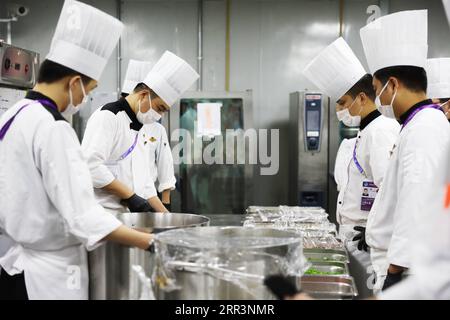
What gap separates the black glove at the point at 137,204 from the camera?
7.43 ft

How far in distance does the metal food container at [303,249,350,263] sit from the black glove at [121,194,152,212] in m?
0.77

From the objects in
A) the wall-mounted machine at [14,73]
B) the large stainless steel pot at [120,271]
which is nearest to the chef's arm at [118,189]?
the large stainless steel pot at [120,271]

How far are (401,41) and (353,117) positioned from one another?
2.90 feet

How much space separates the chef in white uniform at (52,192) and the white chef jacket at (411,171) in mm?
855

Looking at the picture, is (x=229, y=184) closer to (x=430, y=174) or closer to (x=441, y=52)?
(x=441, y=52)

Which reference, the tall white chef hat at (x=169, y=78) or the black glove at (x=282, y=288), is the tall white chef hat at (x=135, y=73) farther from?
the black glove at (x=282, y=288)

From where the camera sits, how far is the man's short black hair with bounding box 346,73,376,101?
8.54ft

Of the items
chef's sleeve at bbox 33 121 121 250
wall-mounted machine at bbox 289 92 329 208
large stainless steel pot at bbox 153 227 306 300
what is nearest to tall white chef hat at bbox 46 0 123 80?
chef's sleeve at bbox 33 121 121 250

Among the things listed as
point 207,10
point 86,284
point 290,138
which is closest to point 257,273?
point 86,284

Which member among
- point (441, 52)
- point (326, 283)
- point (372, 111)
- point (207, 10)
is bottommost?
point (326, 283)

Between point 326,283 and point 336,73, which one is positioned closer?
point 326,283

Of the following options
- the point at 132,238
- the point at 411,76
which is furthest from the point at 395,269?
the point at 132,238

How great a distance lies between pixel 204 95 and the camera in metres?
4.35
